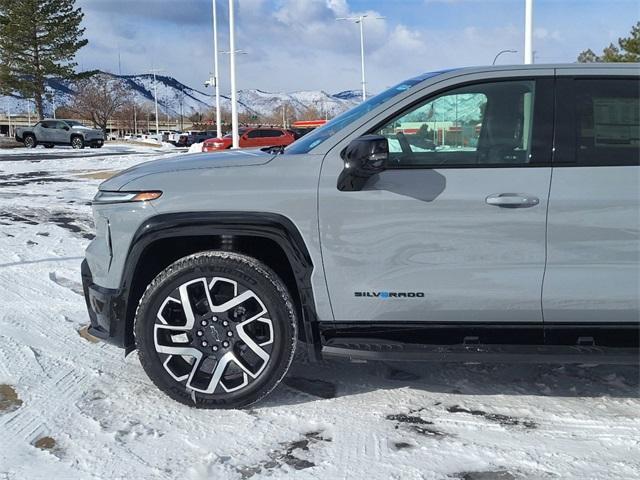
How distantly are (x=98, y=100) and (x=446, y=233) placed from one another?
87254 mm

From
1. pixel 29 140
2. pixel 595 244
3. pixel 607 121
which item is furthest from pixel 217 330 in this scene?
pixel 29 140

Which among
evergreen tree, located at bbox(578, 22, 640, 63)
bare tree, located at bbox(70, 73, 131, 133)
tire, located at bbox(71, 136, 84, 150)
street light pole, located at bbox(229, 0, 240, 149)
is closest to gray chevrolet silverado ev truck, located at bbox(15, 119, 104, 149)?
tire, located at bbox(71, 136, 84, 150)

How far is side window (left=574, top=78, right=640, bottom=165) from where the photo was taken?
319cm

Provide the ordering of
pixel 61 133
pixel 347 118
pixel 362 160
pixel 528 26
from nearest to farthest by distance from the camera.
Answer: pixel 362 160 < pixel 347 118 < pixel 528 26 < pixel 61 133

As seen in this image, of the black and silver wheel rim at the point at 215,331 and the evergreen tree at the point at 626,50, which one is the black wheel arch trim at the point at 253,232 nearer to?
the black and silver wheel rim at the point at 215,331

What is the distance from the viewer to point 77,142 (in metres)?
36.9

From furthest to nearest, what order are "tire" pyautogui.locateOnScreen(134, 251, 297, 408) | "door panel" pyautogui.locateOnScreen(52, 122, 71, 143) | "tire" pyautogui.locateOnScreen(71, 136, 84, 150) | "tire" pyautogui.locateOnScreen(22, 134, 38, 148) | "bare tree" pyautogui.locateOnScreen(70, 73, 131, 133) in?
"bare tree" pyautogui.locateOnScreen(70, 73, 131, 133), "tire" pyautogui.locateOnScreen(22, 134, 38, 148), "door panel" pyautogui.locateOnScreen(52, 122, 71, 143), "tire" pyautogui.locateOnScreen(71, 136, 84, 150), "tire" pyautogui.locateOnScreen(134, 251, 297, 408)

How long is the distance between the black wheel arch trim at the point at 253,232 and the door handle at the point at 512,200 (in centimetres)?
100

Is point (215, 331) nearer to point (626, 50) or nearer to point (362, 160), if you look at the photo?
point (362, 160)

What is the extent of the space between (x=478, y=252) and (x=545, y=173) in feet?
1.75

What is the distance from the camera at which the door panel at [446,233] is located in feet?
10.4

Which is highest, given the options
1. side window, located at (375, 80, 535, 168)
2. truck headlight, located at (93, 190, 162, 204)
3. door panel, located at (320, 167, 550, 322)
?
side window, located at (375, 80, 535, 168)

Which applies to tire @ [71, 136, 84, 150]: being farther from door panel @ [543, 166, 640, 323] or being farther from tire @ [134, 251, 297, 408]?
door panel @ [543, 166, 640, 323]

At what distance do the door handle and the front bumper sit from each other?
2038mm
